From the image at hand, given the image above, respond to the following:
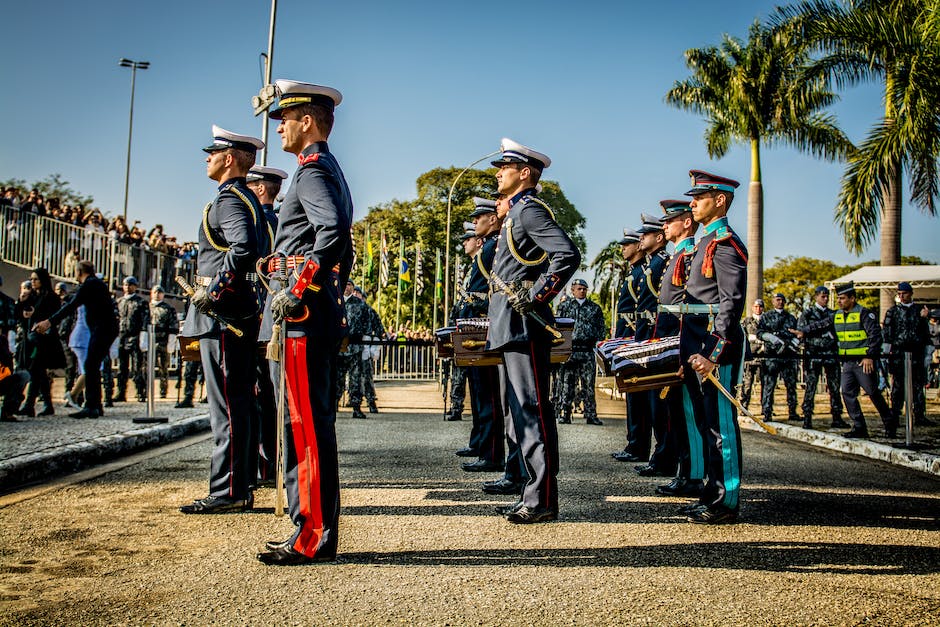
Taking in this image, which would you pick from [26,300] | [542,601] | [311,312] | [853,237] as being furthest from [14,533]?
[853,237]

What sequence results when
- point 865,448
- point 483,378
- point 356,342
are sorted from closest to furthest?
point 483,378 → point 865,448 → point 356,342

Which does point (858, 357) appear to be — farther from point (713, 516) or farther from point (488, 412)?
point (713, 516)

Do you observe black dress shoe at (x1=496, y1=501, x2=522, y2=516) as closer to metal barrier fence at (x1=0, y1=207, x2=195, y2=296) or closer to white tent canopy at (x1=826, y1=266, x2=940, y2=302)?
white tent canopy at (x1=826, y1=266, x2=940, y2=302)

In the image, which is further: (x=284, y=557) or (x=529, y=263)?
(x=529, y=263)

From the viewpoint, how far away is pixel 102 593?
3740mm

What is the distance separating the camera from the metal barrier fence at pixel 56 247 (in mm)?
23047

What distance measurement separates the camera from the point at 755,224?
1033 inches

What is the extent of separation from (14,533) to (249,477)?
4.59 ft

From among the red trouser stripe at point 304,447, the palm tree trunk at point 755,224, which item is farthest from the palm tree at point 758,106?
the red trouser stripe at point 304,447

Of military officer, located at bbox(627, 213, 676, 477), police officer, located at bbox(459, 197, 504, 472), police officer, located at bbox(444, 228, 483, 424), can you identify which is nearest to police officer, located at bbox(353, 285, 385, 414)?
police officer, located at bbox(444, 228, 483, 424)

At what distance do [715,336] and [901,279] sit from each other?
62.8ft

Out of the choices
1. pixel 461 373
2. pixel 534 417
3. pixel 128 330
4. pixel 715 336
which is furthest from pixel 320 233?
pixel 128 330

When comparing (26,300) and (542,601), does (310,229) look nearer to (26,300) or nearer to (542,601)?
(542,601)

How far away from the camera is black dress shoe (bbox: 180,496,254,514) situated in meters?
5.50
